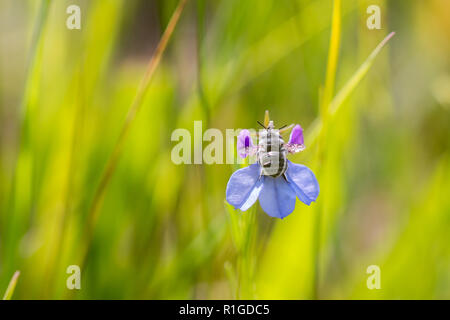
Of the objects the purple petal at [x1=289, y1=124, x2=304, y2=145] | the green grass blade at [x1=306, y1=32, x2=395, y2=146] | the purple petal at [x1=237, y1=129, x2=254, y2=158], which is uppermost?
the green grass blade at [x1=306, y1=32, x2=395, y2=146]

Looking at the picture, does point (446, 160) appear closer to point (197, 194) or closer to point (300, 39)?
point (300, 39)

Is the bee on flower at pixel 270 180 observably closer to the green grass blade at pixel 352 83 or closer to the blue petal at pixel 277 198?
the blue petal at pixel 277 198

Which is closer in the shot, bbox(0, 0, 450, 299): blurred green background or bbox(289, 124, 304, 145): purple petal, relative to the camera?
bbox(289, 124, 304, 145): purple petal

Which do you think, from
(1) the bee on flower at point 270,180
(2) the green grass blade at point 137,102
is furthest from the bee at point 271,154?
(2) the green grass blade at point 137,102

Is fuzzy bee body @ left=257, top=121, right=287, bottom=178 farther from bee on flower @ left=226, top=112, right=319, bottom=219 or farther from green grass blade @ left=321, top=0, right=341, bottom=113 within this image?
green grass blade @ left=321, top=0, right=341, bottom=113

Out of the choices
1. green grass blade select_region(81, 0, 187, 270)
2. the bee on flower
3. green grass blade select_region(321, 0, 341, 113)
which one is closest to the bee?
the bee on flower

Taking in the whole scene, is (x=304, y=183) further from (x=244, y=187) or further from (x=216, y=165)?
(x=216, y=165)

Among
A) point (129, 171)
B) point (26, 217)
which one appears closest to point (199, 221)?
point (129, 171)
